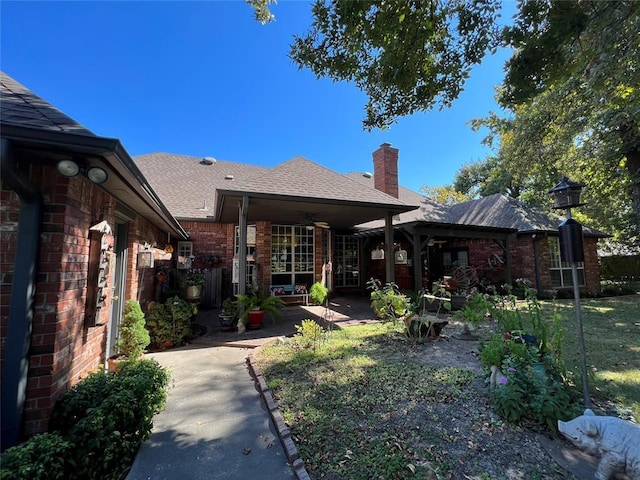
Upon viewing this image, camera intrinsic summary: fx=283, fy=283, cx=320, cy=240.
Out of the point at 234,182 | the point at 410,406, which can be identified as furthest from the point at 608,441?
the point at 234,182

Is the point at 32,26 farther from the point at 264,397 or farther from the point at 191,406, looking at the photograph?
the point at 264,397

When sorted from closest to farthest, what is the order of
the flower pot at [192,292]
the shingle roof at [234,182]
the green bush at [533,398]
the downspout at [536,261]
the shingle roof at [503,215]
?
the green bush at [533,398], the shingle roof at [234,182], the flower pot at [192,292], the downspout at [536,261], the shingle roof at [503,215]

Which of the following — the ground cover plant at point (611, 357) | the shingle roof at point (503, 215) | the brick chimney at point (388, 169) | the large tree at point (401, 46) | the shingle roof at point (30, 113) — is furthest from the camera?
the brick chimney at point (388, 169)

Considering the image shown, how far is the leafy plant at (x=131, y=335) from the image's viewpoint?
4023 mm

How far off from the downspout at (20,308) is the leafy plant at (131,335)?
5.90 feet

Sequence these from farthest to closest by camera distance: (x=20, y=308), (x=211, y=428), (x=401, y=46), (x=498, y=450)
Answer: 1. (x=401, y=46)
2. (x=211, y=428)
3. (x=498, y=450)
4. (x=20, y=308)

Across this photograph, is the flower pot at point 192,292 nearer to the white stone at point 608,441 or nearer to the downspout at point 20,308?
the downspout at point 20,308

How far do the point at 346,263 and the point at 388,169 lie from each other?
192 inches

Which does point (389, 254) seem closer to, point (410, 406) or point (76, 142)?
point (410, 406)

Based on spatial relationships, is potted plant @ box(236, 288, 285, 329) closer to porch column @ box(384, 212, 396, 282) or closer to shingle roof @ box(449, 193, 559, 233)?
porch column @ box(384, 212, 396, 282)

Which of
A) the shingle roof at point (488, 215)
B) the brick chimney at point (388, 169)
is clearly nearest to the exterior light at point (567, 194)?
the shingle roof at point (488, 215)

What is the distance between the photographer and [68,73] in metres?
5.36

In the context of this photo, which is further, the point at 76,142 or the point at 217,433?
the point at 217,433

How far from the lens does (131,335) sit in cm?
404
